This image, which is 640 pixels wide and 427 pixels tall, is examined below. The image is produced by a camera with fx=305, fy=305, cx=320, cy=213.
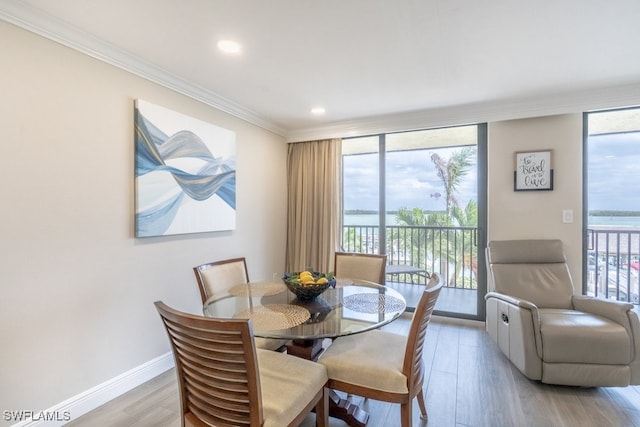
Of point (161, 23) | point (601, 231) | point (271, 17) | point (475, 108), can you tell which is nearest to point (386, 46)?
point (271, 17)

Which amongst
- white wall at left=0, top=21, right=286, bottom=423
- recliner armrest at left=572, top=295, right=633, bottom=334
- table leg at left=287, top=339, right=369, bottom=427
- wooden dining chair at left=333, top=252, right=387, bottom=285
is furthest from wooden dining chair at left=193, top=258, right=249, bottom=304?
recliner armrest at left=572, top=295, right=633, bottom=334

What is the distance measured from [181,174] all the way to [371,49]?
179 cm

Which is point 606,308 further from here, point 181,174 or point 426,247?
point 181,174

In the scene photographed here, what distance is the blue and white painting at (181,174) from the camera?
2305 mm

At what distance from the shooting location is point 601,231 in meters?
3.21

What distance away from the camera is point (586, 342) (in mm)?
2129

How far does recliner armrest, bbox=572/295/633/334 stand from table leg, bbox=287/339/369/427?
78.0 inches

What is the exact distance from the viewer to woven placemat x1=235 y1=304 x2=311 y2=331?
64.1 inches

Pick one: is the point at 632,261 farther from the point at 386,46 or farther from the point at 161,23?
the point at 161,23

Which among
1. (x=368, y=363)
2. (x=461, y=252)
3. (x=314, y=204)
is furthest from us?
(x=314, y=204)

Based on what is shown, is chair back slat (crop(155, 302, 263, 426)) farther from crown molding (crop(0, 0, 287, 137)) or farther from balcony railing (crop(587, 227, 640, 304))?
balcony railing (crop(587, 227, 640, 304))

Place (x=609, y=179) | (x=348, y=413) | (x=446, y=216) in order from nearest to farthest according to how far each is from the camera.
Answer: (x=348, y=413), (x=609, y=179), (x=446, y=216)

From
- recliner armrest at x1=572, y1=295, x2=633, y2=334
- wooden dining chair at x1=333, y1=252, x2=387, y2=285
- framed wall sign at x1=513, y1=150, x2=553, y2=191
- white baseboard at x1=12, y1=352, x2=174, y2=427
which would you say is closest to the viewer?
white baseboard at x1=12, y1=352, x2=174, y2=427

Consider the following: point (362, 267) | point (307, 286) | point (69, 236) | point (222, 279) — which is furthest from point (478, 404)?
point (69, 236)
